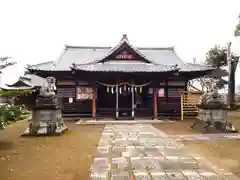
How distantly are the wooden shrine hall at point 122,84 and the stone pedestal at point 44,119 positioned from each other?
6933 mm

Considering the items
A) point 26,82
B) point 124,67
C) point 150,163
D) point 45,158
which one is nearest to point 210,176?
point 150,163

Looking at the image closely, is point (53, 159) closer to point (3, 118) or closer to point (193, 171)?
point (3, 118)

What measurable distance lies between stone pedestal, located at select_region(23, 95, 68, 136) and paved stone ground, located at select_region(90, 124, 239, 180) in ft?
11.0

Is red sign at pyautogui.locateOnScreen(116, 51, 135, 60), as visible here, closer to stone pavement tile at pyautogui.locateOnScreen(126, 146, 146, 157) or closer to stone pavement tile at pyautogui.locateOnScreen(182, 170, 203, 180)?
stone pavement tile at pyautogui.locateOnScreen(126, 146, 146, 157)

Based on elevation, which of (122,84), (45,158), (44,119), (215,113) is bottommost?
(45,158)

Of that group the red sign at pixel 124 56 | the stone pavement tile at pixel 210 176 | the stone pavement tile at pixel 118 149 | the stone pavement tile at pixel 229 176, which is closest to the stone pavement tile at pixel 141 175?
the stone pavement tile at pixel 210 176

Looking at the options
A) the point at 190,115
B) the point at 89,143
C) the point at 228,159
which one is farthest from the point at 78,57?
the point at 228,159

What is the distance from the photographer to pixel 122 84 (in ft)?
60.3

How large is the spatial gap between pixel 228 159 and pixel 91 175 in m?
3.67

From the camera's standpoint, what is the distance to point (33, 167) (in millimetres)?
5805

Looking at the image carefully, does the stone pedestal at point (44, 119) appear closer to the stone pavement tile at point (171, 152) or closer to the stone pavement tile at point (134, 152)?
the stone pavement tile at point (134, 152)

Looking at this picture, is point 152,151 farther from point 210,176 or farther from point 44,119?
point 44,119

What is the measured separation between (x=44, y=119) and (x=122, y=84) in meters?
8.51

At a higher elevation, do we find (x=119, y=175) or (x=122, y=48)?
(x=122, y=48)
